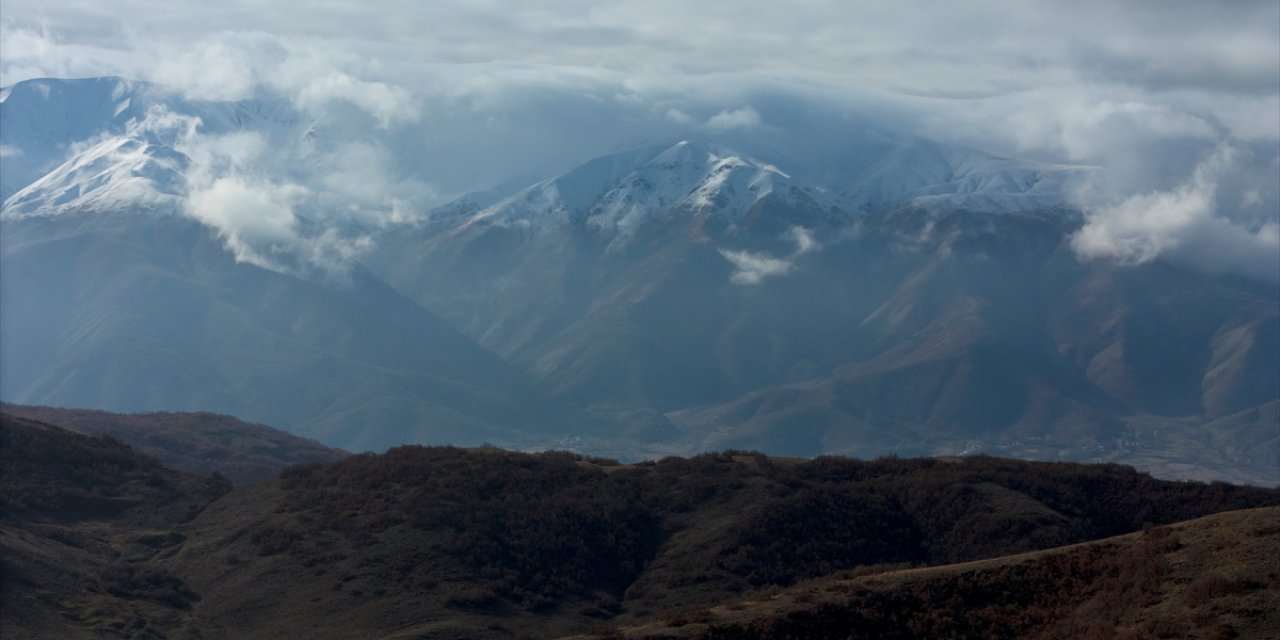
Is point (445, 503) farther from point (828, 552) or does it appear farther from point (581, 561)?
point (828, 552)

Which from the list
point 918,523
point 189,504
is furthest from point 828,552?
point 189,504

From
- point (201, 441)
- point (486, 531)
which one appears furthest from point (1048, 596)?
point (201, 441)

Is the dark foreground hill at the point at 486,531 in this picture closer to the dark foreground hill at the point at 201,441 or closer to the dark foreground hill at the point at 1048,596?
the dark foreground hill at the point at 1048,596

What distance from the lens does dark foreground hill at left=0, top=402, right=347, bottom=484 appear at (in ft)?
441

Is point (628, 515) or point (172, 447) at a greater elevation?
point (172, 447)

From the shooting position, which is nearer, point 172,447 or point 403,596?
point 403,596

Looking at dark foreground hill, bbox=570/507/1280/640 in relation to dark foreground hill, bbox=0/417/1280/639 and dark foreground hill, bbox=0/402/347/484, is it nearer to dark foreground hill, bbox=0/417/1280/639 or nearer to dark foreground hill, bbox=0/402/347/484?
dark foreground hill, bbox=0/417/1280/639

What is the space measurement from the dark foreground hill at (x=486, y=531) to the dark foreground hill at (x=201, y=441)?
3905 cm

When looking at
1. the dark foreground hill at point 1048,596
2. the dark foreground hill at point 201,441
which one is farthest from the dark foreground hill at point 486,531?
the dark foreground hill at point 201,441

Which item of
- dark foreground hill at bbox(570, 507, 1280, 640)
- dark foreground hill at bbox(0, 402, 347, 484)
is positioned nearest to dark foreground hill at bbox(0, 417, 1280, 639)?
dark foreground hill at bbox(570, 507, 1280, 640)

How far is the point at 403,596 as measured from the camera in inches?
2729

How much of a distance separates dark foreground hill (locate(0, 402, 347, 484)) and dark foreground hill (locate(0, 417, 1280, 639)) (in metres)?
39.1

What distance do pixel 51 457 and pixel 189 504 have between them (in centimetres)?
929

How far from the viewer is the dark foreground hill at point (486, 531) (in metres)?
68.1
